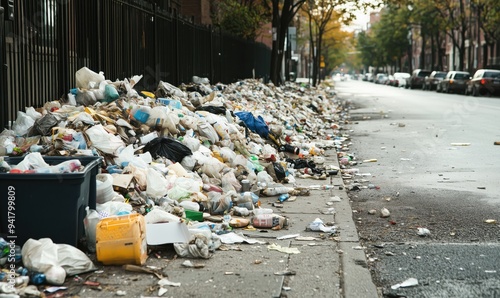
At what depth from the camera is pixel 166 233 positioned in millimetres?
5617

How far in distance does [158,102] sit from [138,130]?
206 centimetres

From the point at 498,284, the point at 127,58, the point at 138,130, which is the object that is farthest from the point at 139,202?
the point at 127,58

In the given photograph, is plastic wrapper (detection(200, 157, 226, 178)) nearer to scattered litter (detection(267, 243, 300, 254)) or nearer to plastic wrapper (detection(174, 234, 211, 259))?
scattered litter (detection(267, 243, 300, 254))

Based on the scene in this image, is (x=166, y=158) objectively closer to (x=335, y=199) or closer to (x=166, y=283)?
(x=335, y=199)

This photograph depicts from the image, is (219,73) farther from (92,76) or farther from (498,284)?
(498,284)

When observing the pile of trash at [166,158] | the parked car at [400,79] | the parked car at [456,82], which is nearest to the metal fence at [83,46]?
the pile of trash at [166,158]

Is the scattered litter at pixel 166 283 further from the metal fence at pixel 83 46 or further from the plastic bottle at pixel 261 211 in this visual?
the metal fence at pixel 83 46

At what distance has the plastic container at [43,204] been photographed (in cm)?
508

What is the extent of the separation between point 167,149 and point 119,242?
351 cm

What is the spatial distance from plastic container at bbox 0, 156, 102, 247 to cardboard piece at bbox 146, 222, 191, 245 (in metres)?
0.60

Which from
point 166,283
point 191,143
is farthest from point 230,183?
point 166,283

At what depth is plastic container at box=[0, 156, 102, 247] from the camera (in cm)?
508

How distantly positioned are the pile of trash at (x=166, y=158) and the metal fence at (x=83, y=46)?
300mm

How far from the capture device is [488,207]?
7.84 m
